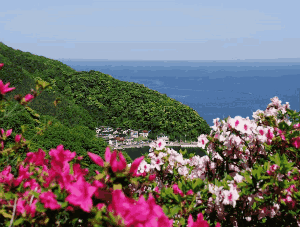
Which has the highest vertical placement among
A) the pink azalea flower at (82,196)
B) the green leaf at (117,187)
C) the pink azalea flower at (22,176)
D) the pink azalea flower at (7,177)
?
the green leaf at (117,187)

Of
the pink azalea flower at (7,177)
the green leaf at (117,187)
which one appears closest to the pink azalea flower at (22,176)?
the pink azalea flower at (7,177)

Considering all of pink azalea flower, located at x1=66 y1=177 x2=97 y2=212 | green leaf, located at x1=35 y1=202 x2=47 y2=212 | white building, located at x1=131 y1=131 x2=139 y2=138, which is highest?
pink azalea flower, located at x1=66 y1=177 x2=97 y2=212

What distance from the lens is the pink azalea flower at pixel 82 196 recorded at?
5.06 ft

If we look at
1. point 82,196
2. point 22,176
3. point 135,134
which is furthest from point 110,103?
point 82,196

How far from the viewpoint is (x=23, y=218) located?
1874 millimetres

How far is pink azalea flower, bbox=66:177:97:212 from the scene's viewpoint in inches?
60.7

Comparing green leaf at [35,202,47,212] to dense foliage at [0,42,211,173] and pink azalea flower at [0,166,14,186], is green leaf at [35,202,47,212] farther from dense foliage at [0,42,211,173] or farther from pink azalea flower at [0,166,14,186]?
dense foliage at [0,42,211,173]

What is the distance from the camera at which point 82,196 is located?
5.18ft

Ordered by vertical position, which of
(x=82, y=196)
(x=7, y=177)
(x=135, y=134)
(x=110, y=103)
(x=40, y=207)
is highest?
(x=82, y=196)

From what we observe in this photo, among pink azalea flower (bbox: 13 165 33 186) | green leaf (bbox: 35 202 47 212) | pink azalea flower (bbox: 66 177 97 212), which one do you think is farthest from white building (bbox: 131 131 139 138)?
pink azalea flower (bbox: 66 177 97 212)

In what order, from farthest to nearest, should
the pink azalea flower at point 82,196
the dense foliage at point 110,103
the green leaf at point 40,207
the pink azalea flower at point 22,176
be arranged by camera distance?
the dense foliage at point 110,103, the pink azalea flower at point 22,176, the green leaf at point 40,207, the pink azalea flower at point 82,196

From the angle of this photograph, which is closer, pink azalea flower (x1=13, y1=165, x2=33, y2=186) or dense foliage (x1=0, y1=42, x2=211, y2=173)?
pink azalea flower (x1=13, y1=165, x2=33, y2=186)

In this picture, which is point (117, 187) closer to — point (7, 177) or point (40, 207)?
point (40, 207)

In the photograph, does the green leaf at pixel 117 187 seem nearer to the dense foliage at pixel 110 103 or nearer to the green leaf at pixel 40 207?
the green leaf at pixel 40 207
